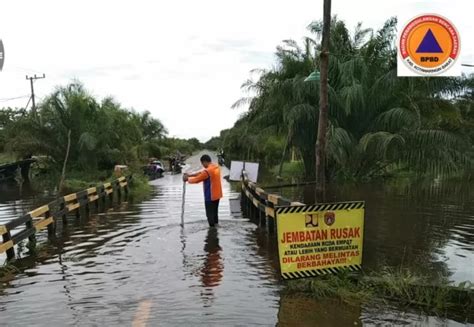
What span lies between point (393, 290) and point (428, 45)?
3.80m

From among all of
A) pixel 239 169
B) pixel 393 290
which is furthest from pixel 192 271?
pixel 239 169

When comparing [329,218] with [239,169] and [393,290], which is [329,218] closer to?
[393,290]

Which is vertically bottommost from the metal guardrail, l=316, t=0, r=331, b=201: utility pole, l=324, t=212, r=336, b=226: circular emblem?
the metal guardrail

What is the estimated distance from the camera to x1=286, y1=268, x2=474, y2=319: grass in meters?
6.25

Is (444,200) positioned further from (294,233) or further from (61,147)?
(61,147)

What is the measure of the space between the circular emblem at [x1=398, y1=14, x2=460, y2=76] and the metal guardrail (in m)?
Result: 6.66

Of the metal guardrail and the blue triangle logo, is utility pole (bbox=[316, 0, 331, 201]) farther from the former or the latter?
the metal guardrail

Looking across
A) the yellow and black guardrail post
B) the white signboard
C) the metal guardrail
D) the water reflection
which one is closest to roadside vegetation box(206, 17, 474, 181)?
the water reflection

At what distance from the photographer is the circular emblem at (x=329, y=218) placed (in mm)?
7039

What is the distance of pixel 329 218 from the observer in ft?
23.2

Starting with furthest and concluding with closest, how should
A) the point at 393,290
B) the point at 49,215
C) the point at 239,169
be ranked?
the point at 239,169 → the point at 49,215 → the point at 393,290

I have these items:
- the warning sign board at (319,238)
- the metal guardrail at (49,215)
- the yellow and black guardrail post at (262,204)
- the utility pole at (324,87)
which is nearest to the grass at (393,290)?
the warning sign board at (319,238)

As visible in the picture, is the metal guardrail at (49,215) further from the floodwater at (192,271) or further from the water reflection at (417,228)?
the water reflection at (417,228)

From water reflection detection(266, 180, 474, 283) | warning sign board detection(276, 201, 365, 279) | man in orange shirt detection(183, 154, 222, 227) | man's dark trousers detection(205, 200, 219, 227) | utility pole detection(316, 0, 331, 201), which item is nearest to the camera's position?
warning sign board detection(276, 201, 365, 279)
